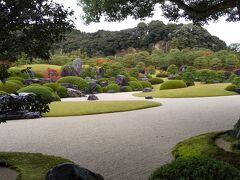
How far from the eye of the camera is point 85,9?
965 centimetres

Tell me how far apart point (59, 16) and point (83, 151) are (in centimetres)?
373

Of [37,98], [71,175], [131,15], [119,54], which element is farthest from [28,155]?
[119,54]

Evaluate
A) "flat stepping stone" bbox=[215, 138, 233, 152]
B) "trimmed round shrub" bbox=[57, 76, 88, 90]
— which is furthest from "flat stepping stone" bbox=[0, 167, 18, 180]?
"trimmed round shrub" bbox=[57, 76, 88, 90]

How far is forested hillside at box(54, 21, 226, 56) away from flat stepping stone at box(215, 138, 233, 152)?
52332 millimetres

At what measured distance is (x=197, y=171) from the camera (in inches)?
149

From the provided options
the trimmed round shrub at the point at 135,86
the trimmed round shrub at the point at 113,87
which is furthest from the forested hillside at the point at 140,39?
the trimmed round shrub at the point at 113,87

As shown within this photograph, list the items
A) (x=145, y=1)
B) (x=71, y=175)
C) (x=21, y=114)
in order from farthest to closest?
1. (x=21, y=114)
2. (x=145, y=1)
3. (x=71, y=175)

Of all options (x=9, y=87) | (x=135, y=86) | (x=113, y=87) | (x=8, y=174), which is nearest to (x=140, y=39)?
(x=135, y=86)

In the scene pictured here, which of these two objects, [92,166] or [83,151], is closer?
[92,166]

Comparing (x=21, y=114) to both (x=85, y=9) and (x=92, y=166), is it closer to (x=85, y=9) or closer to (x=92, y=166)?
(x=85, y=9)

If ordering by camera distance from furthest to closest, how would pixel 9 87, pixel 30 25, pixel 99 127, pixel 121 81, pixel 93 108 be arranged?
pixel 121 81 < pixel 9 87 < pixel 93 108 < pixel 99 127 < pixel 30 25

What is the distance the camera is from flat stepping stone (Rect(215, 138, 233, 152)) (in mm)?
7789

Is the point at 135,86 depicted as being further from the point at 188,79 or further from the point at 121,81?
the point at 188,79

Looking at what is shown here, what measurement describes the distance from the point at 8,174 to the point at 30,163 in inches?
20.4
